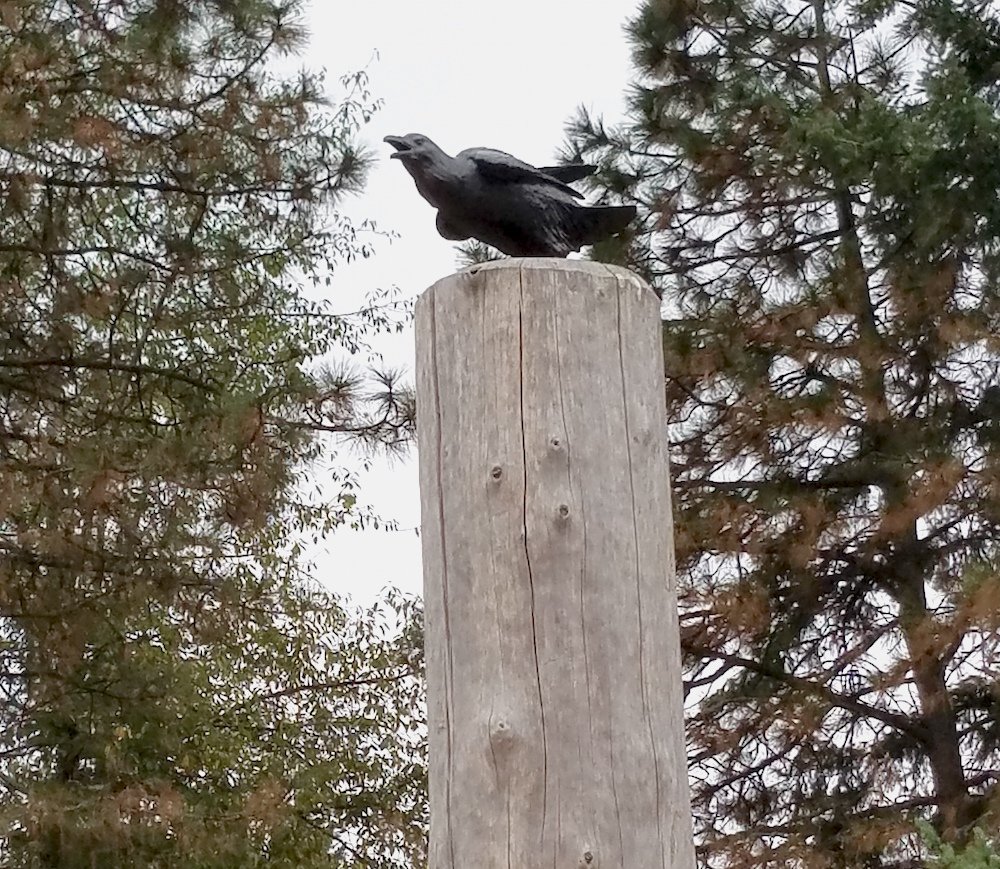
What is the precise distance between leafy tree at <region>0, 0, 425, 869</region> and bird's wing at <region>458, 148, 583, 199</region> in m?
2.51

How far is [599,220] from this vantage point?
1810mm

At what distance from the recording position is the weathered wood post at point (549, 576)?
1368 mm

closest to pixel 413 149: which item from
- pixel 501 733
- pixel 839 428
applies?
pixel 501 733

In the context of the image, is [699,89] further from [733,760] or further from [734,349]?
[733,760]

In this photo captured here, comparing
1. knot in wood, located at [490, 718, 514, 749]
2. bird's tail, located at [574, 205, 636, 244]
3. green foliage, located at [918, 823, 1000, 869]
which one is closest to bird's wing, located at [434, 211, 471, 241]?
bird's tail, located at [574, 205, 636, 244]

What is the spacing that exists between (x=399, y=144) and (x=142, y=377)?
3024 millimetres

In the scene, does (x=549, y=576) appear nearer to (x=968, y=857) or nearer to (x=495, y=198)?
(x=495, y=198)

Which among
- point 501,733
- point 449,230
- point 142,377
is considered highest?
point 142,377

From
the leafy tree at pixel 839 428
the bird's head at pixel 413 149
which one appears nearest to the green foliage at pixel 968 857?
the leafy tree at pixel 839 428

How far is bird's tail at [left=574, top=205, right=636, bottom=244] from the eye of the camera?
5.85ft

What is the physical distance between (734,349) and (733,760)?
5.41 feet

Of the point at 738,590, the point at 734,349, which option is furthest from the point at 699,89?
the point at 738,590

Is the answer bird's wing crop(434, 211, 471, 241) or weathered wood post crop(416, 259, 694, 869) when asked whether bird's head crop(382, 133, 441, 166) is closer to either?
bird's wing crop(434, 211, 471, 241)

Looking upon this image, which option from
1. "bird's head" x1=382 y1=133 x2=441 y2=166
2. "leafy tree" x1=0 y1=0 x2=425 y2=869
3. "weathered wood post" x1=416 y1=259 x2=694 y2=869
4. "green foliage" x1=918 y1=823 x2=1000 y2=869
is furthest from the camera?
"leafy tree" x1=0 y1=0 x2=425 y2=869
